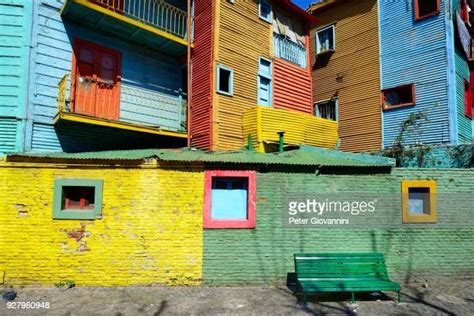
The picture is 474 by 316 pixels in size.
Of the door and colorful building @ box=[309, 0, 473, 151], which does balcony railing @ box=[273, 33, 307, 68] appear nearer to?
colorful building @ box=[309, 0, 473, 151]

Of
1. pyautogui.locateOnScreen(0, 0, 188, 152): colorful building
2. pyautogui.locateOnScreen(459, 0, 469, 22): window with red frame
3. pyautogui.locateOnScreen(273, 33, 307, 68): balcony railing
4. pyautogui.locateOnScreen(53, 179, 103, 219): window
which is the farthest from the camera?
pyautogui.locateOnScreen(459, 0, 469, 22): window with red frame

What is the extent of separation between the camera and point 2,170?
743cm

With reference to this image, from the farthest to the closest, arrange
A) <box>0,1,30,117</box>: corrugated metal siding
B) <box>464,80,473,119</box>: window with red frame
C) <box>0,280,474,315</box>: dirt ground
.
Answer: <box>464,80,473,119</box>: window with red frame, <box>0,1,30,117</box>: corrugated metal siding, <box>0,280,474,315</box>: dirt ground

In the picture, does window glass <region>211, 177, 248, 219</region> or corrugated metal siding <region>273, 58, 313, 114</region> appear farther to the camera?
corrugated metal siding <region>273, 58, 313, 114</region>

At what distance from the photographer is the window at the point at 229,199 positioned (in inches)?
310

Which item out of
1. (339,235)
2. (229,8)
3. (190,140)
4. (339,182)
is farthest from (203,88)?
(339,235)

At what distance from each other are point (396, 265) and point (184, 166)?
549 cm

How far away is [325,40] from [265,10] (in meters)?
4.32

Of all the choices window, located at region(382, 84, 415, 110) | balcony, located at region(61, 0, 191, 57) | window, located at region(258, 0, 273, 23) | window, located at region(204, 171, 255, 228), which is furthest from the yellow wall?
window, located at region(382, 84, 415, 110)

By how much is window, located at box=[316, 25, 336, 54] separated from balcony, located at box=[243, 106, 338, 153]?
4796 mm

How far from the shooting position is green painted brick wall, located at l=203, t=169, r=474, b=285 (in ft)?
25.6

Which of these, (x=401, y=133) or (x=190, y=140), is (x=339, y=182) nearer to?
(x=190, y=140)

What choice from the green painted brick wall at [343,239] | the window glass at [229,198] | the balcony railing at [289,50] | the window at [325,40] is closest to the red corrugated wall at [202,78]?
the balcony railing at [289,50]

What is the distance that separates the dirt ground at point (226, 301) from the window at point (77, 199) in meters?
1.57
